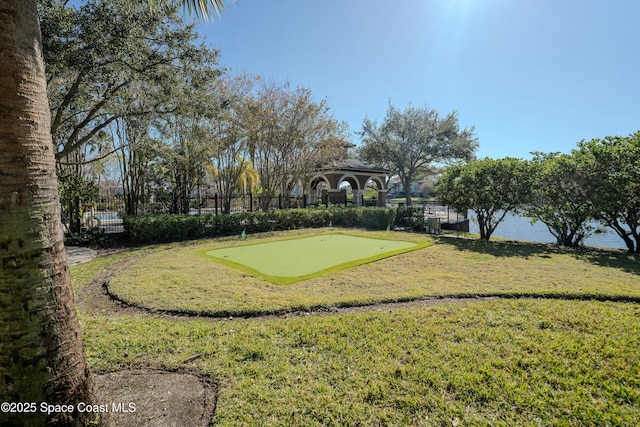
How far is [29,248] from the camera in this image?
1.73 meters

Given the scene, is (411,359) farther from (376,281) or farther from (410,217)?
(410,217)

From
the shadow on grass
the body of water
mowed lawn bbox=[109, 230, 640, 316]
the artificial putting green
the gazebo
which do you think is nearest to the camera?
mowed lawn bbox=[109, 230, 640, 316]

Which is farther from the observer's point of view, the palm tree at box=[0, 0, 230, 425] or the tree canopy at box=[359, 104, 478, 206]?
the tree canopy at box=[359, 104, 478, 206]

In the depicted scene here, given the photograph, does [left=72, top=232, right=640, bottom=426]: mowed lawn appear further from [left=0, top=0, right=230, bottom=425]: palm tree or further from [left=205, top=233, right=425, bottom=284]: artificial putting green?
[left=205, top=233, right=425, bottom=284]: artificial putting green

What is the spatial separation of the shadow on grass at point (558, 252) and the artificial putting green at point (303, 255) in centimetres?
178

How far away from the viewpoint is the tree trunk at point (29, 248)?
5.51ft

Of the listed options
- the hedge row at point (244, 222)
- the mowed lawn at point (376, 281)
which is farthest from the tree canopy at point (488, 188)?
the hedge row at point (244, 222)

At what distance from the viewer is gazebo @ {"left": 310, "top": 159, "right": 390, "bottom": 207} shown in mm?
21958

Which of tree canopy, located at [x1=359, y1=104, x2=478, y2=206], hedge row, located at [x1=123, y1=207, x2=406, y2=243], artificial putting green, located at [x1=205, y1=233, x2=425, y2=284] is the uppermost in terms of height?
tree canopy, located at [x1=359, y1=104, x2=478, y2=206]

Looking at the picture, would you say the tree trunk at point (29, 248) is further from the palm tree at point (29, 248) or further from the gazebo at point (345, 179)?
the gazebo at point (345, 179)

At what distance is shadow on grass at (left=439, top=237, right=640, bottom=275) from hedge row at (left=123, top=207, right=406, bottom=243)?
5.58 meters

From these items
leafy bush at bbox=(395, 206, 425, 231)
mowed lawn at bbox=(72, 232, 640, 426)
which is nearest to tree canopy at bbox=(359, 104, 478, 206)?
leafy bush at bbox=(395, 206, 425, 231)

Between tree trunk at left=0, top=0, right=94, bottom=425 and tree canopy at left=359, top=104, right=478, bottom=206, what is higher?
tree canopy at left=359, top=104, right=478, bottom=206

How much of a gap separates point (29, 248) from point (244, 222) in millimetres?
11570
